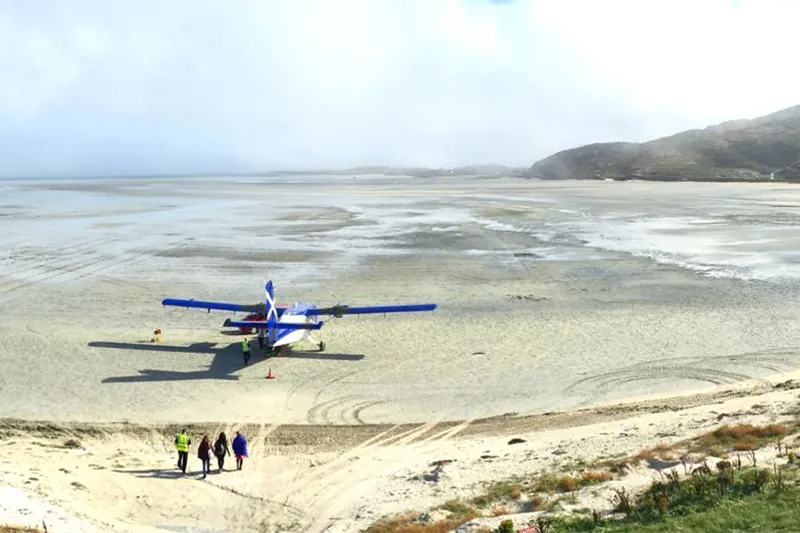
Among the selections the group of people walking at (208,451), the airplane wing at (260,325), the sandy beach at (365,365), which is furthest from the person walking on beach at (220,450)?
the airplane wing at (260,325)

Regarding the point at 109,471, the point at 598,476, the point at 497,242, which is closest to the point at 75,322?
the point at 109,471

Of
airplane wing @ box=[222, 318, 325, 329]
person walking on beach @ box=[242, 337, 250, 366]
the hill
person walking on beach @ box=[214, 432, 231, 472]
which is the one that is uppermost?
the hill

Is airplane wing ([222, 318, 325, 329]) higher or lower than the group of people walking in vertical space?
higher

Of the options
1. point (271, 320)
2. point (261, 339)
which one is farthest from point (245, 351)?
point (261, 339)

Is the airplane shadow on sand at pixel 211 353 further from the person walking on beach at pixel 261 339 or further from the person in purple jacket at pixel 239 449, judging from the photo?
the person in purple jacket at pixel 239 449

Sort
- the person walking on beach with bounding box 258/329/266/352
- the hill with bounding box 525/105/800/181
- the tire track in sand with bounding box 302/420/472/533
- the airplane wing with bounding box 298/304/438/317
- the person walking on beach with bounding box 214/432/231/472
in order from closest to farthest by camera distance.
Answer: the tire track in sand with bounding box 302/420/472/533 → the person walking on beach with bounding box 214/432/231/472 → the person walking on beach with bounding box 258/329/266/352 → the airplane wing with bounding box 298/304/438/317 → the hill with bounding box 525/105/800/181

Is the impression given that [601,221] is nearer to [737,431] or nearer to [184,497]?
[737,431]

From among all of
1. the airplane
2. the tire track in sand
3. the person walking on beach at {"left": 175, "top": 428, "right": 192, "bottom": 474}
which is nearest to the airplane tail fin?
the airplane

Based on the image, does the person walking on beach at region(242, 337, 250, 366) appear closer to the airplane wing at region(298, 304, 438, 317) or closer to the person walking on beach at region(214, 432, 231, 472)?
the airplane wing at region(298, 304, 438, 317)
